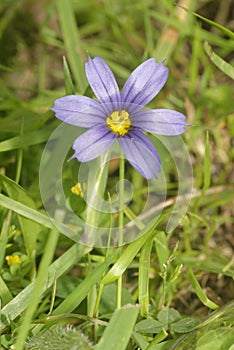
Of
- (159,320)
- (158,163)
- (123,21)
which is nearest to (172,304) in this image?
(159,320)

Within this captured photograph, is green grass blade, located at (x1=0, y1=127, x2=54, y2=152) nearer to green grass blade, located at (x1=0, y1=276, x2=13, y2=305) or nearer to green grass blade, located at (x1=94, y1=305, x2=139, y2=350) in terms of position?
green grass blade, located at (x1=0, y1=276, x2=13, y2=305)

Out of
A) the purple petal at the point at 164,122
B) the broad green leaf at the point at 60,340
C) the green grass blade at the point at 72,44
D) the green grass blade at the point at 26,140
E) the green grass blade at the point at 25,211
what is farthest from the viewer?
the green grass blade at the point at 72,44

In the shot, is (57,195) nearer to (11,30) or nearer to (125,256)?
(125,256)

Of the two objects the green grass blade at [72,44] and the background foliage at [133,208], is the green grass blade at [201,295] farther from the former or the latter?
the green grass blade at [72,44]

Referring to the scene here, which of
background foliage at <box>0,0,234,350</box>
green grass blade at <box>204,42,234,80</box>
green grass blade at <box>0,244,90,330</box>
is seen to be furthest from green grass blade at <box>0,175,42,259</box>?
green grass blade at <box>204,42,234,80</box>

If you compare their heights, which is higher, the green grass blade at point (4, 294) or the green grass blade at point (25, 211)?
the green grass blade at point (25, 211)

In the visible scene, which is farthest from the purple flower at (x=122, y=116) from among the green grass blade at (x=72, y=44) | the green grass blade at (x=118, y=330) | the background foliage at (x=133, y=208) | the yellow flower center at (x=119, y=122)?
the green grass blade at (x=72, y=44)

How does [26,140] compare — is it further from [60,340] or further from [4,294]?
[60,340]
